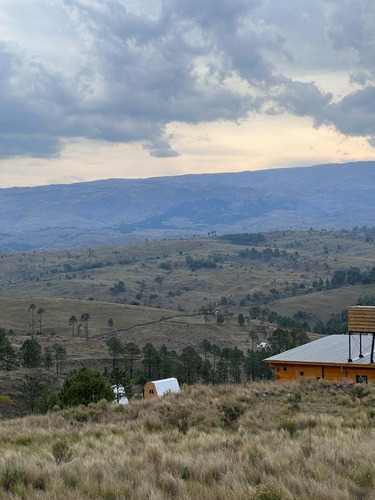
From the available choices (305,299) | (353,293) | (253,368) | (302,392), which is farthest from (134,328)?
(302,392)

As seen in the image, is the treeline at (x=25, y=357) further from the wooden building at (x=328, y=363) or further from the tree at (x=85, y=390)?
the wooden building at (x=328, y=363)

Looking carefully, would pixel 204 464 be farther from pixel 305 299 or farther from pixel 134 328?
pixel 305 299

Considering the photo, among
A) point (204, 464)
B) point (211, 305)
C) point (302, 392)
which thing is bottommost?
point (211, 305)

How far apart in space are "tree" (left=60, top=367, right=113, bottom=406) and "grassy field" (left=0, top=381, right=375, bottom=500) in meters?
14.5

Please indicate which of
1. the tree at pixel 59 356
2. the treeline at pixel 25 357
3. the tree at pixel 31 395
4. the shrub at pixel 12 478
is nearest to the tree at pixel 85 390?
the tree at pixel 31 395

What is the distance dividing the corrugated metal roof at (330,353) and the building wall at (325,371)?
32cm

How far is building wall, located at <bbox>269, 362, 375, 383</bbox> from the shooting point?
1225 inches

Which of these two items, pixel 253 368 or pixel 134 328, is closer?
pixel 253 368

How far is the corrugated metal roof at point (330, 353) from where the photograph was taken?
33.1 metres

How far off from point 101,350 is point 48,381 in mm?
26491

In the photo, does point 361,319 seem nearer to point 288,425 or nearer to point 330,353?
point 330,353

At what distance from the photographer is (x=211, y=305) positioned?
191125mm

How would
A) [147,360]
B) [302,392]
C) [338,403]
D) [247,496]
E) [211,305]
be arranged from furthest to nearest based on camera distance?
1. [211,305]
2. [147,360]
3. [302,392]
4. [338,403]
5. [247,496]

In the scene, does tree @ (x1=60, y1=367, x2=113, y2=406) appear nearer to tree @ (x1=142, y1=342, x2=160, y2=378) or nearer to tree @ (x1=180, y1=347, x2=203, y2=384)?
tree @ (x1=180, y1=347, x2=203, y2=384)
